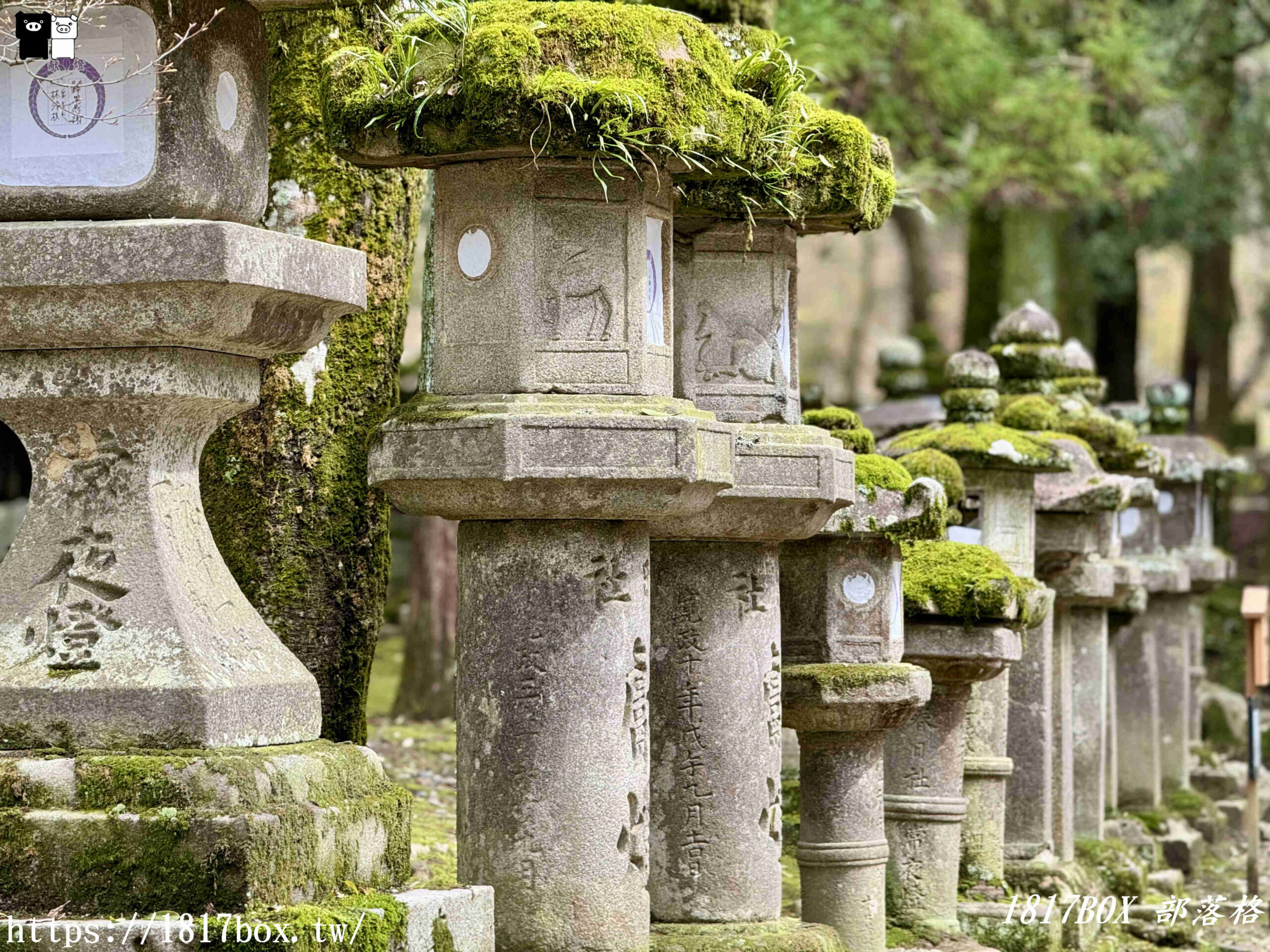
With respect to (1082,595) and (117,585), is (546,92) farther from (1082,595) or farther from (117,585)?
(1082,595)

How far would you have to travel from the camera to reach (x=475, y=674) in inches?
237

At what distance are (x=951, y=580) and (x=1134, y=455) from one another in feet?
13.2

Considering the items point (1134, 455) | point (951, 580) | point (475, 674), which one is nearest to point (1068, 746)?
point (1134, 455)

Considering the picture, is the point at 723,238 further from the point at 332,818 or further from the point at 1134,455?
the point at 1134,455

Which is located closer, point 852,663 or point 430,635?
point 852,663

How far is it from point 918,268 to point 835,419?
61.6 ft

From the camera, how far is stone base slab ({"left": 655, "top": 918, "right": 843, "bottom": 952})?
661 cm

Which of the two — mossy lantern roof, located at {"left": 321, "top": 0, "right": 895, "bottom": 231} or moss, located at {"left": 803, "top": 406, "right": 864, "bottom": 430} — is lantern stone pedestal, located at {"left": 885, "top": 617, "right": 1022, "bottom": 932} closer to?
moss, located at {"left": 803, "top": 406, "right": 864, "bottom": 430}

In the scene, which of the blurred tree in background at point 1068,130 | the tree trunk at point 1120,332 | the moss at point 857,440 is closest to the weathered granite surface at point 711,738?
the moss at point 857,440

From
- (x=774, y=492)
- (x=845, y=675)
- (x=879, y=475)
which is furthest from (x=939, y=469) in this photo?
(x=774, y=492)

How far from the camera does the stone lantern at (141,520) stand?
16.3 ft

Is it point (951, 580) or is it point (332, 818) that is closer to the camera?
point (332, 818)

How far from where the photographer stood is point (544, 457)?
226 inches

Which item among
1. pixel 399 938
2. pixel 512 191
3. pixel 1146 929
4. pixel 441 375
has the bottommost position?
pixel 1146 929
